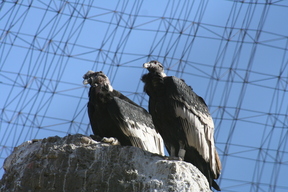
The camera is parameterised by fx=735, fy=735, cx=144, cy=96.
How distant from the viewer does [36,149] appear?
11.9 meters

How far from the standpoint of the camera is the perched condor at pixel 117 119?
13055 millimetres

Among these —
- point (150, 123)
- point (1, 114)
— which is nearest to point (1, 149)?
point (1, 114)

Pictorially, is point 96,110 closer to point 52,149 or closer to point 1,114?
point 52,149

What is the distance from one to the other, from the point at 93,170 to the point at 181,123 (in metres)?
1.72

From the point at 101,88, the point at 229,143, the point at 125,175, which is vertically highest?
the point at 229,143

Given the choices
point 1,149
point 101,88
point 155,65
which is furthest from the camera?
point 1,149

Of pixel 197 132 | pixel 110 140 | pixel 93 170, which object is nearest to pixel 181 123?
pixel 197 132

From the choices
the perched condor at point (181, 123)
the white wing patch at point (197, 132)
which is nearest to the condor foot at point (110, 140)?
the perched condor at point (181, 123)

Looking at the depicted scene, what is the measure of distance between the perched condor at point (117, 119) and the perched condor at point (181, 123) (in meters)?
0.84

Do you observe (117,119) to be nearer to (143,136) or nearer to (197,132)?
(143,136)

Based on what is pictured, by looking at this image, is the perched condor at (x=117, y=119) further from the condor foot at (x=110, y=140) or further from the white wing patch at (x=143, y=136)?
the condor foot at (x=110, y=140)

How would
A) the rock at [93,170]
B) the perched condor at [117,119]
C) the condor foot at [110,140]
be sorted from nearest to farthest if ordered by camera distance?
the rock at [93,170] < the condor foot at [110,140] < the perched condor at [117,119]

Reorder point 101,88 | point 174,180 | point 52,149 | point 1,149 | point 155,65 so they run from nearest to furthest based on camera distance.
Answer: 1. point 174,180
2. point 52,149
3. point 155,65
4. point 101,88
5. point 1,149

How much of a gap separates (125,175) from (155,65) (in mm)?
2220
